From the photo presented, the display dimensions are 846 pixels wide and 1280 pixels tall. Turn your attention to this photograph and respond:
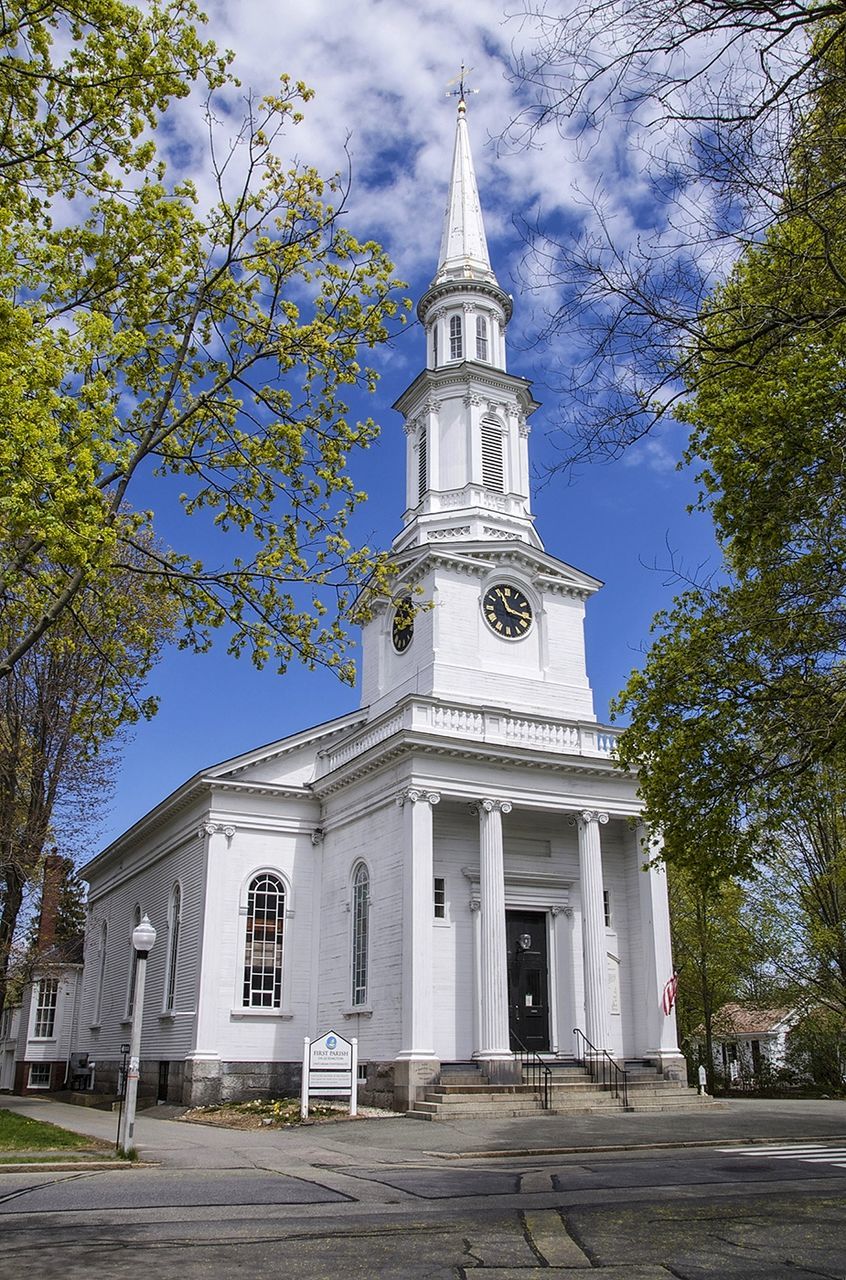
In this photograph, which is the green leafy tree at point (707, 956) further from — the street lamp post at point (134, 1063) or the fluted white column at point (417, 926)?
the street lamp post at point (134, 1063)

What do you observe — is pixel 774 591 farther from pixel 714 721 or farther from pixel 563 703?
pixel 563 703

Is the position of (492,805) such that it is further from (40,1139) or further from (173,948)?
(40,1139)

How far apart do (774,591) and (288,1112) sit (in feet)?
49.8

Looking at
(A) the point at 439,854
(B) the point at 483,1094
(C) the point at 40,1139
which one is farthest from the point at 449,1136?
(A) the point at 439,854

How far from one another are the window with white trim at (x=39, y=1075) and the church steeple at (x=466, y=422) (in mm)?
27166

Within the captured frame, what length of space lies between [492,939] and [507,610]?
30.6 feet

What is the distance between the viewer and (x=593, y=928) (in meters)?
24.6

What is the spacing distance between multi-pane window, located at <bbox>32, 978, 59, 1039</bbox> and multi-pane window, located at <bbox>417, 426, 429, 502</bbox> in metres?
26.4

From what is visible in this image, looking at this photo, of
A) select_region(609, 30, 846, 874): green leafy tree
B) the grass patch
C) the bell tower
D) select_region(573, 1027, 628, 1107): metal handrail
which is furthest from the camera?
the bell tower

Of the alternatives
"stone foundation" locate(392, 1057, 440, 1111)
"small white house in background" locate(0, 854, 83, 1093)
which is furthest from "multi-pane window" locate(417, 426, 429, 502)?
"small white house in background" locate(0, 854, 83, 1093)

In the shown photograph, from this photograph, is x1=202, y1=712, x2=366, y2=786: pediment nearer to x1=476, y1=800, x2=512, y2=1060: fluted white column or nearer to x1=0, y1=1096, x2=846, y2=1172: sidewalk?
x1=476, y1=800, x2=512, y2=1060: fluted white column

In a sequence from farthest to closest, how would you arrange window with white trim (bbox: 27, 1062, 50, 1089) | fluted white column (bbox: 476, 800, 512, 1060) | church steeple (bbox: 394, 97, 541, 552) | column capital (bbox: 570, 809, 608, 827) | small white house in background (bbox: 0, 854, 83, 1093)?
window with white trim (bbox: 27, 1062, 50, 1089), small white house in background (bbox: 0, 854, 83, 1093), church steeple (bbox: 394, 97, 541, 552), column capital (bbox: 570, 809, 608, 827), fluted white column (bbox: 476, 800, 512, 1060)

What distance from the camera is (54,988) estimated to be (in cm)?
4381

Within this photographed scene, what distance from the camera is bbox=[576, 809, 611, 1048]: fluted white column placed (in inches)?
946
